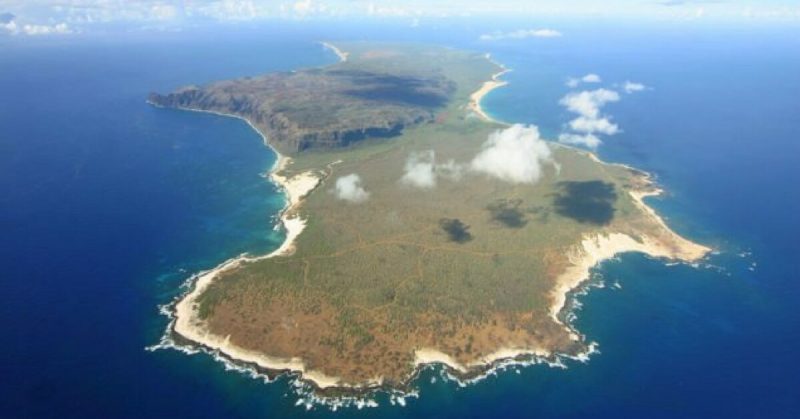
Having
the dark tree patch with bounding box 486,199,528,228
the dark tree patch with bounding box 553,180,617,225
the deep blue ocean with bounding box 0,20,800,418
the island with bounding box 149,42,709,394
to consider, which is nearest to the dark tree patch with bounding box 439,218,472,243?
the island with bounding box 149,42,709,394

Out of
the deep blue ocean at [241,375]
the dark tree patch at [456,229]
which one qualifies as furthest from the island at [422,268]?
the deep blue ocean at [241,375]

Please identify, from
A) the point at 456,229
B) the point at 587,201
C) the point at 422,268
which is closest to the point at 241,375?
the point at 422,268

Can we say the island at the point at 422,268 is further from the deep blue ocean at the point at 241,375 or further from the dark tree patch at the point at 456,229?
the deep blue ocean at the point at 241,375

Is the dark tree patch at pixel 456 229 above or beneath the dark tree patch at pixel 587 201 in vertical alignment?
beneath

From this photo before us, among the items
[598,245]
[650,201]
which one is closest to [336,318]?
[598,245]

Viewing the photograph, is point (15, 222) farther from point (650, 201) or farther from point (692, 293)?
point (650, 201)

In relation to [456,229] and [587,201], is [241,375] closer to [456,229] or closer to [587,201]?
[456,229]
